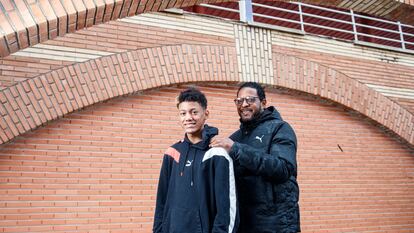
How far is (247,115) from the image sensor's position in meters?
3.16

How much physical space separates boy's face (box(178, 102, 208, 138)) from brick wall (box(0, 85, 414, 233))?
10.7 feet

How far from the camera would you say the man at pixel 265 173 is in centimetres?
277

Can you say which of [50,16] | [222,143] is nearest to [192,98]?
[222,143]

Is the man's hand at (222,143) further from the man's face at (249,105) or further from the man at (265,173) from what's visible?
the man's face at (249,105)

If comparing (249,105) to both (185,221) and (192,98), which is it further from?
(185,221)

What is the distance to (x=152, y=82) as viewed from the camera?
6.26 metres

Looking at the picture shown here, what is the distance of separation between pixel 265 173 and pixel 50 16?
1926 millimetres

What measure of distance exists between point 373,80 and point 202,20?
3474 millimetres

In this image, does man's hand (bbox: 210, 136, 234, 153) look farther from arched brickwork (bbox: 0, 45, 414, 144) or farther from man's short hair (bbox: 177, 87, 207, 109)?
arched brickwork (bbox: 0, 45, 414, 144)

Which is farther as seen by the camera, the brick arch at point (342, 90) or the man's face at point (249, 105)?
the brick arch at point (342, 90)

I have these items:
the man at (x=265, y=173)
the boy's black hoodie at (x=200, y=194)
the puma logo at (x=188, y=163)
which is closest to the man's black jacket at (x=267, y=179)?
the man at (x=265, y=173)

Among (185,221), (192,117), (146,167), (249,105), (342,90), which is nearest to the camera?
(185,221)

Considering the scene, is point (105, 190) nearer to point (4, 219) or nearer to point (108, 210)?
point (108, 210)

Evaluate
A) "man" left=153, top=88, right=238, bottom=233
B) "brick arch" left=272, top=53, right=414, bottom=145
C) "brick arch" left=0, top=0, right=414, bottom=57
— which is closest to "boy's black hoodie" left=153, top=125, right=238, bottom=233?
"man" left=153, top=88, right=238, bottom=233
